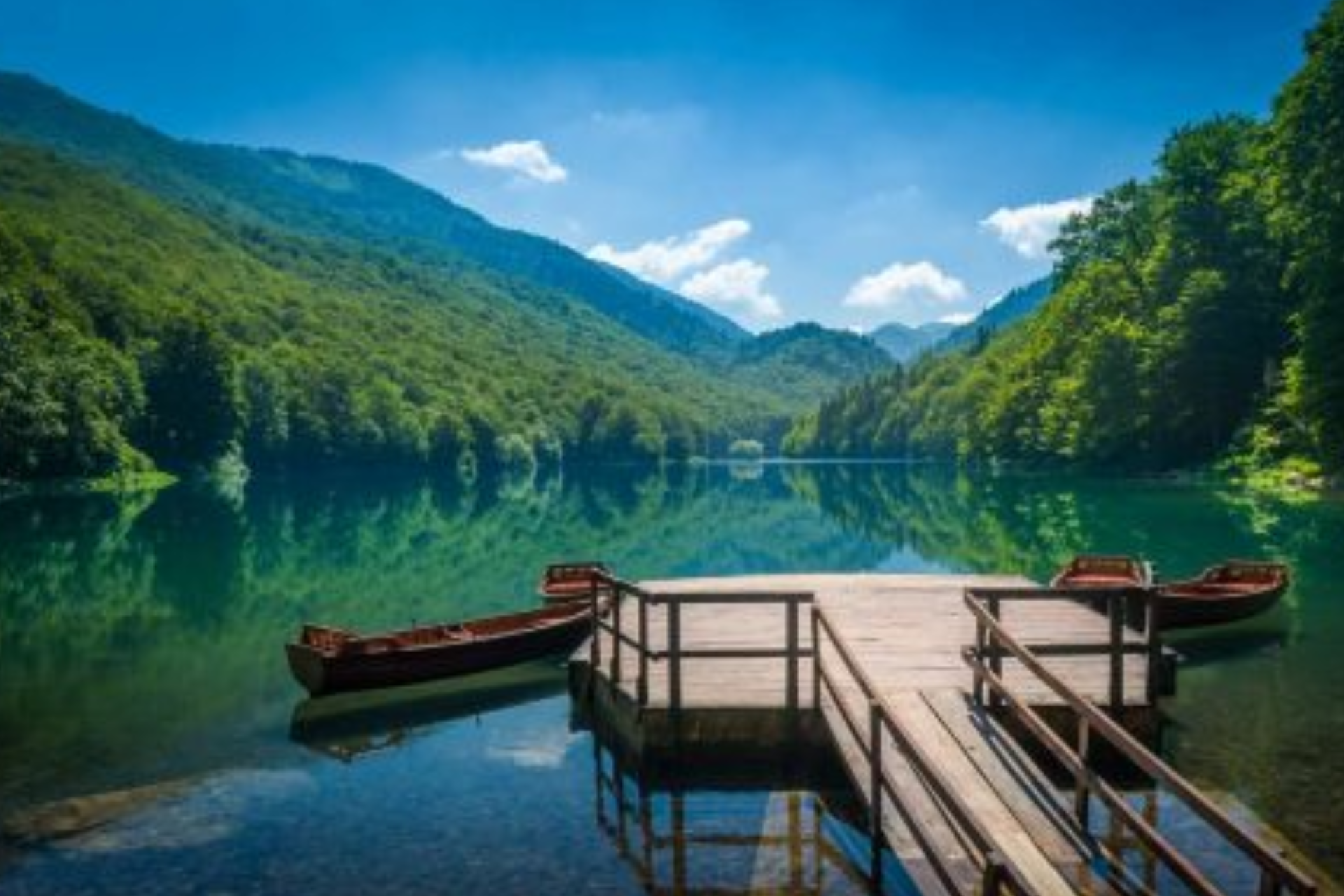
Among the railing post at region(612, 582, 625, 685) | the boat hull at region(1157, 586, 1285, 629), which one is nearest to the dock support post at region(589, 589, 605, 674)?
the railing post at region(612, 582, 625, 685)

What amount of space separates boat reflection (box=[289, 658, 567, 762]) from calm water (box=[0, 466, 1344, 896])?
0.29ft

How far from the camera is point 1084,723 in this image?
11.3 metres

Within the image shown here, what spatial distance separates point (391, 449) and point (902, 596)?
146 m

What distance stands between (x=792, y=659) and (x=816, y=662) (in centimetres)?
39

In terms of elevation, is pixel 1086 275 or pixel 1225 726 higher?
pixel 1086 275

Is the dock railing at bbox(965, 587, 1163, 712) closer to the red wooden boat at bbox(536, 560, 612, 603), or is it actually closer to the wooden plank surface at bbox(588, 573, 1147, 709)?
the wooden plank surface at bbox(588, 573, 1147, 709)

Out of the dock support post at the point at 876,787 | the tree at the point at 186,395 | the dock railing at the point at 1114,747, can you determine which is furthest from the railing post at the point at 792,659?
the tree at the point at 186,395

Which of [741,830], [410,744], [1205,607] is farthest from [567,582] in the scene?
[741,830]

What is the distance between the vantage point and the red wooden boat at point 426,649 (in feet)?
65.9

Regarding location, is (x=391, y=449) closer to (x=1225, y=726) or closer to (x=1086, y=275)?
(x=1086, y=275)

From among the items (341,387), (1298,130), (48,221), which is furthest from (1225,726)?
(48,221)

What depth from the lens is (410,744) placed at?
18078mm

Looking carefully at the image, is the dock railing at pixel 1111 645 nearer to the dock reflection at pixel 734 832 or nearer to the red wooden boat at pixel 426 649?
the dock reflection at pixel 734 832

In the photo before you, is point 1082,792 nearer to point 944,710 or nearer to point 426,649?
point 944,710
